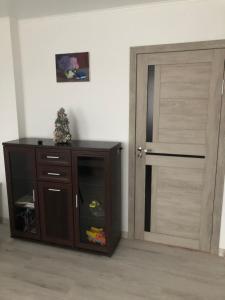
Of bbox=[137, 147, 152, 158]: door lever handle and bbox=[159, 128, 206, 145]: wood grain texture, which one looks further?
bbox=[137, 147, 152, 158]: door lever handle

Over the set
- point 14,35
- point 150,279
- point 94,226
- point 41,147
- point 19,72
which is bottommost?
point 150,279

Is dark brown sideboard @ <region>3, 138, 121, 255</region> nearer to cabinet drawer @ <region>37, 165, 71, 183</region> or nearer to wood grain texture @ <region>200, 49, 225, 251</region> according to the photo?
cabinet drawer @ <region>37, 165, 71, 183</region>

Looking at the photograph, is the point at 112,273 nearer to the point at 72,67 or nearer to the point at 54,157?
the point at 54,157

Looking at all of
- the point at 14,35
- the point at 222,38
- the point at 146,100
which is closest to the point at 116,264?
the point at 146,100

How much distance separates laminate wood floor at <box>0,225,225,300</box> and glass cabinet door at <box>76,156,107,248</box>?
19cm

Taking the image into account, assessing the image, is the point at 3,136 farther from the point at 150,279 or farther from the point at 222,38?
the point at 222,38

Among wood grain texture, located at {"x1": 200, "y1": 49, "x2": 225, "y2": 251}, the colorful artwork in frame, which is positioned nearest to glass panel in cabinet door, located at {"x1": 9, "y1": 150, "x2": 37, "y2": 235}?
the colorful artwork in frame

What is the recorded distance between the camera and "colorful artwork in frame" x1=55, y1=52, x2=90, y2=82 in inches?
103

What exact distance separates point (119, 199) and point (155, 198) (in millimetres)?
391

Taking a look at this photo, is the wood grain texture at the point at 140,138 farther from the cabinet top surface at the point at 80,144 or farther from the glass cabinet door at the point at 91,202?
the glass cabinet door at the point at 91,202

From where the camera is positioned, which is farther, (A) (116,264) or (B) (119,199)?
(B) (119,199)

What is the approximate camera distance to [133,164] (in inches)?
104

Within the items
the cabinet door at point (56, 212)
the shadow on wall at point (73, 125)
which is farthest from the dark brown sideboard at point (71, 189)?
the shadow on wall at point (73, 125)

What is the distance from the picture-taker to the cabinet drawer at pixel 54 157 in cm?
239
